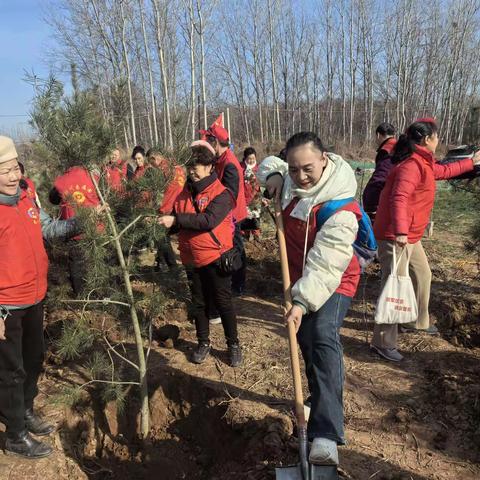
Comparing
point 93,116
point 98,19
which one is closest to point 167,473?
point 93,116

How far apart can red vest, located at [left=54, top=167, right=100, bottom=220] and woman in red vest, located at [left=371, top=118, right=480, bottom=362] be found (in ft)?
7.50

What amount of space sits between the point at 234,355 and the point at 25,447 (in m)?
1.68

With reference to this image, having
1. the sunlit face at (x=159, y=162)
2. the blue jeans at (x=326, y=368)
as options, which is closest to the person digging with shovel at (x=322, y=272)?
the blue jeans at (x=326, y=368)

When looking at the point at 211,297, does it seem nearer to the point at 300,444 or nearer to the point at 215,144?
the point at 215,144

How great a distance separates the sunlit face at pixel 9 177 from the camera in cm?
227

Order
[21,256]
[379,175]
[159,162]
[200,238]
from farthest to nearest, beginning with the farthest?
[379,175] → [200,238] → [159,162] → [21,256]

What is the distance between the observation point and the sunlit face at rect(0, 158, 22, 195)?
2.27 meters

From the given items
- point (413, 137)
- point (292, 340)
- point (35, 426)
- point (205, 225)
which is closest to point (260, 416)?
point (292, 340)

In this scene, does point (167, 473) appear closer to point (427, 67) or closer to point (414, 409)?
point (414, 409)

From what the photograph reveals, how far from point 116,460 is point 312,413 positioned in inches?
66.6

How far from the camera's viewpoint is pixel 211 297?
3.61 m

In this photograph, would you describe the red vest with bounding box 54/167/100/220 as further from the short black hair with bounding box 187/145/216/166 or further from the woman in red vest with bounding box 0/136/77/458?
the short black hair with bounding box 187/145/216/166

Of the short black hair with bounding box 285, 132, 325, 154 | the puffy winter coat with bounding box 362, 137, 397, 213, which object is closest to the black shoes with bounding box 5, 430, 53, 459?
the short black hair with bounding box 285, 132, 325, 154

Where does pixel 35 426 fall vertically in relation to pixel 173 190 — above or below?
below
